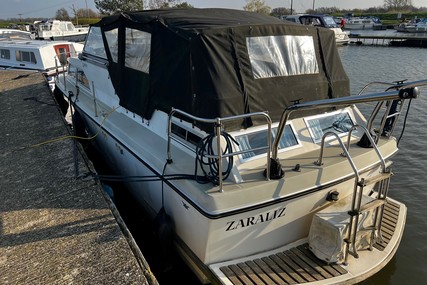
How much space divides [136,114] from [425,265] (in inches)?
183

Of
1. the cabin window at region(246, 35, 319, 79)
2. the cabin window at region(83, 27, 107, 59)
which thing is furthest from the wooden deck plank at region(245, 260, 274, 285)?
the cabin window at region(83, 27, 107, 59)

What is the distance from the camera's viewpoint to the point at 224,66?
400 centimetres

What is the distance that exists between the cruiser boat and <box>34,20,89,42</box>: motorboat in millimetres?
26775

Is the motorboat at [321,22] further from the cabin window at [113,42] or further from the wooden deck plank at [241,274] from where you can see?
the wooden deck plank at [241,274]

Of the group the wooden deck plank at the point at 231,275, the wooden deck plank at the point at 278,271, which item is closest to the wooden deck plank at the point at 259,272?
the wooden deck plank at the point at 278,271

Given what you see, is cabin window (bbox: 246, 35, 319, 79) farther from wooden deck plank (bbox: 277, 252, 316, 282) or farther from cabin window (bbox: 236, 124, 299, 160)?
wooden deck plank (bbox: 277, 252, 316, 282)

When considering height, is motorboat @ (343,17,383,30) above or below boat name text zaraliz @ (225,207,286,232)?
above

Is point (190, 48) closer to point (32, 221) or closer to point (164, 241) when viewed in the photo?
point (164, 241)

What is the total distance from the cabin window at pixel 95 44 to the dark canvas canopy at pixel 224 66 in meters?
1.51

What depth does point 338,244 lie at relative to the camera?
12.0 feet

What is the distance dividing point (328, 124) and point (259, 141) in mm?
1200

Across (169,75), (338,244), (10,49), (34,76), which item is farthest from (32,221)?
(10,49)

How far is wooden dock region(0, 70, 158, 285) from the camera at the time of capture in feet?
10.8

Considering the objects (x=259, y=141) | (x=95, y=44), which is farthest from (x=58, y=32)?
(x=259, y=141)
